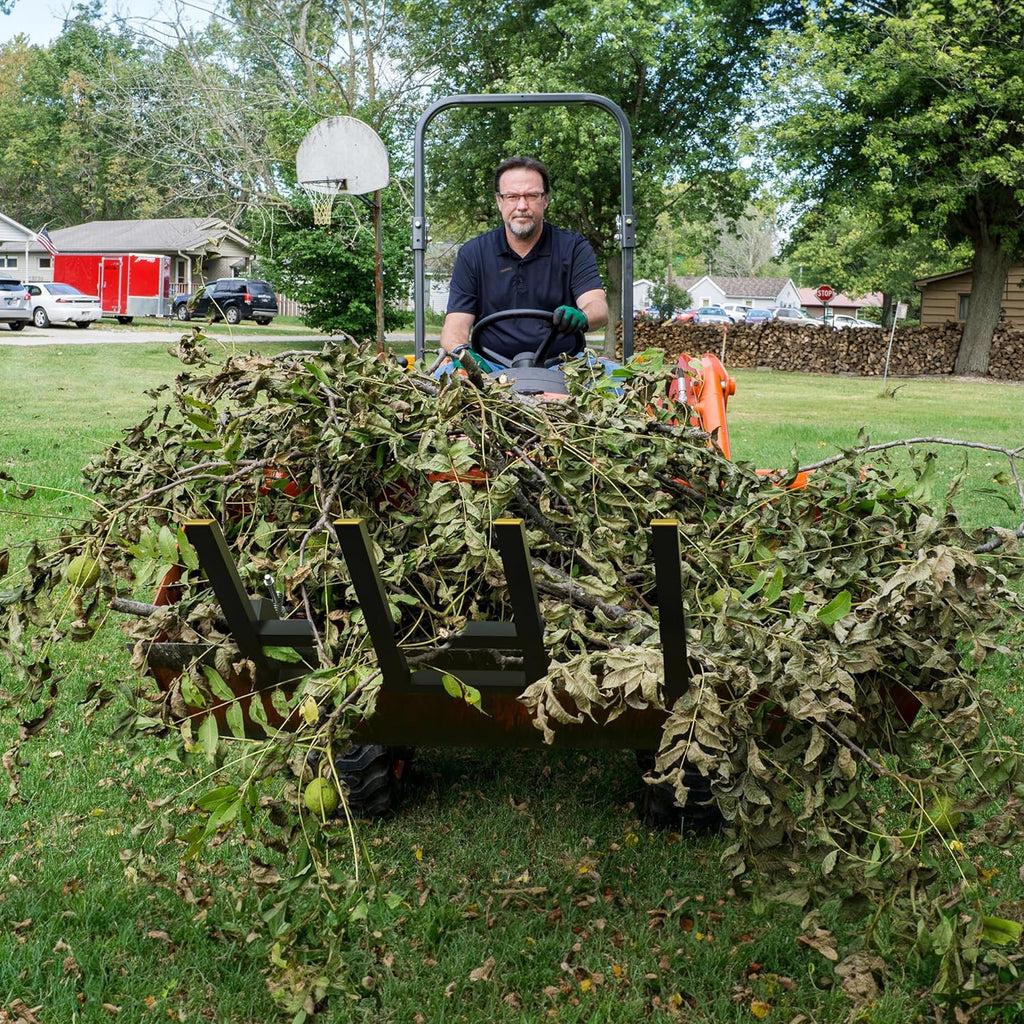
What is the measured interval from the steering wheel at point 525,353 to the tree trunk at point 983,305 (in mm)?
23676

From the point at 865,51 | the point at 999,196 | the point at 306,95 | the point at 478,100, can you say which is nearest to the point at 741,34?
the point at 865,51

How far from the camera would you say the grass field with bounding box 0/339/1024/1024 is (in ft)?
8.16

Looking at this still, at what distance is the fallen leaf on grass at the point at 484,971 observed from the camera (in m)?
2.59

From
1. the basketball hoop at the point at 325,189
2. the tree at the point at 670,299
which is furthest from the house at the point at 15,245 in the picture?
the basketball hoop at the point at 325,189

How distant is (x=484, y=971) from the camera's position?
2625mm

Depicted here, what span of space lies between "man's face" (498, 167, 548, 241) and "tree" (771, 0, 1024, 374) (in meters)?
19.2

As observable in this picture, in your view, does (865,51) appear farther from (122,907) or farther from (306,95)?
(122,907)

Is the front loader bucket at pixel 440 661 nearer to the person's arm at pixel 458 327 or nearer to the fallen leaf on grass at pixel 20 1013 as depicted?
the fallen leaf on grass at pixel 20 1013

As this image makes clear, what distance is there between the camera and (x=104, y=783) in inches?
139

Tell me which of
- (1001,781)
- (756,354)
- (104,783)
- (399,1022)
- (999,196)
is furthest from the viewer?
(756,354)

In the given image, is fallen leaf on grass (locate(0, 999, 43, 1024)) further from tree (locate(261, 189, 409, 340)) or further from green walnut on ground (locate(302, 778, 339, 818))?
tree (locate(261, 189, 409, 340))

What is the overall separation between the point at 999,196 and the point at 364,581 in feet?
84.3

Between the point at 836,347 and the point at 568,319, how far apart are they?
26.0 metres

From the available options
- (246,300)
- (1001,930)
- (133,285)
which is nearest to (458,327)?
(1001,930)
